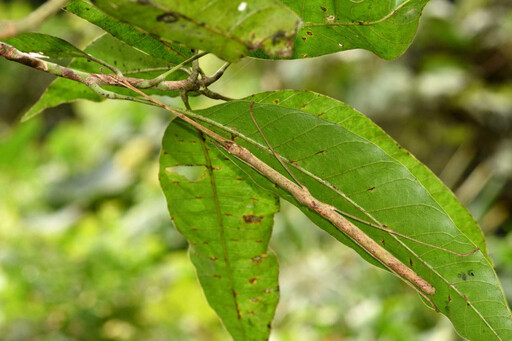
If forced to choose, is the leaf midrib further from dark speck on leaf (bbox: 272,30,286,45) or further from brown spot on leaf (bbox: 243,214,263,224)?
brown spot on leaf (bbox: 243,214,263,224)

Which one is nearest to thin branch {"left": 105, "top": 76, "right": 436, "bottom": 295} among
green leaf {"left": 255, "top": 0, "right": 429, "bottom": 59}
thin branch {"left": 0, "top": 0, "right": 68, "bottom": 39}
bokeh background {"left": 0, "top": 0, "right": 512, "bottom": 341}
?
green leaf {"left": 255, "top": 0, "right": 429, "bottom": 59}

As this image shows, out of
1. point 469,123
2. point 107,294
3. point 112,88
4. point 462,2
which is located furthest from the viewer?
point 462,2

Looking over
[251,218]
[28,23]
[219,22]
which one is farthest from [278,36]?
[251,218]

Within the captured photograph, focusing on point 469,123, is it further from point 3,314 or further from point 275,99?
point 275,99

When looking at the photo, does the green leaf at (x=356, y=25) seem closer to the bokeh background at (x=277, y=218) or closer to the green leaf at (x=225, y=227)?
the green leaf at (x=225, y=227)

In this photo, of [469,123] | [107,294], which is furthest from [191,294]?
[469,123]

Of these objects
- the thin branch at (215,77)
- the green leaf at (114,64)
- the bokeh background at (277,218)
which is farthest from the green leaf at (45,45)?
the bokeh background at (277,218)
